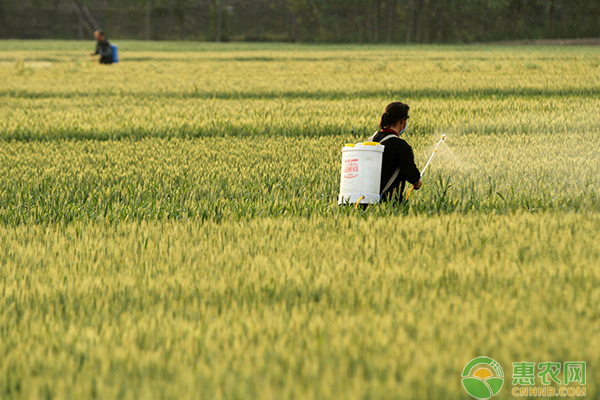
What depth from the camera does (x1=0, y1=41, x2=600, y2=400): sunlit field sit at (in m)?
2.81

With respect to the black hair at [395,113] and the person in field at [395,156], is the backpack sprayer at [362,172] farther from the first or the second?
the black hair at [395,113]

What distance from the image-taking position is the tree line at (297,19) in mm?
74688

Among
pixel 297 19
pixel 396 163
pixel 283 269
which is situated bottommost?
pixel 283 269

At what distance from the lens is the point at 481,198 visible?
6.25 metres

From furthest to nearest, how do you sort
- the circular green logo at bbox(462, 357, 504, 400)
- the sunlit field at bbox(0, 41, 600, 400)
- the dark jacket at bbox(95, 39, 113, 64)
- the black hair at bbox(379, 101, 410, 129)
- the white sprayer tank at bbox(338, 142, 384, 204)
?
the dark jacket at bbox(95, 39, 113, 64) → the black hair at bbox(379, 101, 410, 129) → the white sprayer tank at bbox(338, 142, 384, 204) → the sunlit field at bbox(0, 41, 600, 400) → the circular green logo at bbox(462, 357, 504, 400)

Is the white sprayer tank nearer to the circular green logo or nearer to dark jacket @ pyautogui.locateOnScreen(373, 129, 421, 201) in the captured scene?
dark jacket @ pyautogui.locateOnScreen(373, 129, 421, 201)

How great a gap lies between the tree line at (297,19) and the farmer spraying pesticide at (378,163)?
69642 millimetres

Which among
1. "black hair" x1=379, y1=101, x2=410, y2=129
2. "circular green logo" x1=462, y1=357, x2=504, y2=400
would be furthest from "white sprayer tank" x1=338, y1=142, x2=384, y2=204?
"circular green logo" x1=462, y1=357, x2=504, y2=400

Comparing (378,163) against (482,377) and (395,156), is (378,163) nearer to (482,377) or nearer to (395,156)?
(395,156)

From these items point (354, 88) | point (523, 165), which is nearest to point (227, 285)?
point (523, 165)

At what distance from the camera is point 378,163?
567 centimetres

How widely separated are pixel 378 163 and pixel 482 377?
10.2 feet

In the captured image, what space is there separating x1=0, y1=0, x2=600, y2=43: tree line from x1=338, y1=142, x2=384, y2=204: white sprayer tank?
69.9 m
